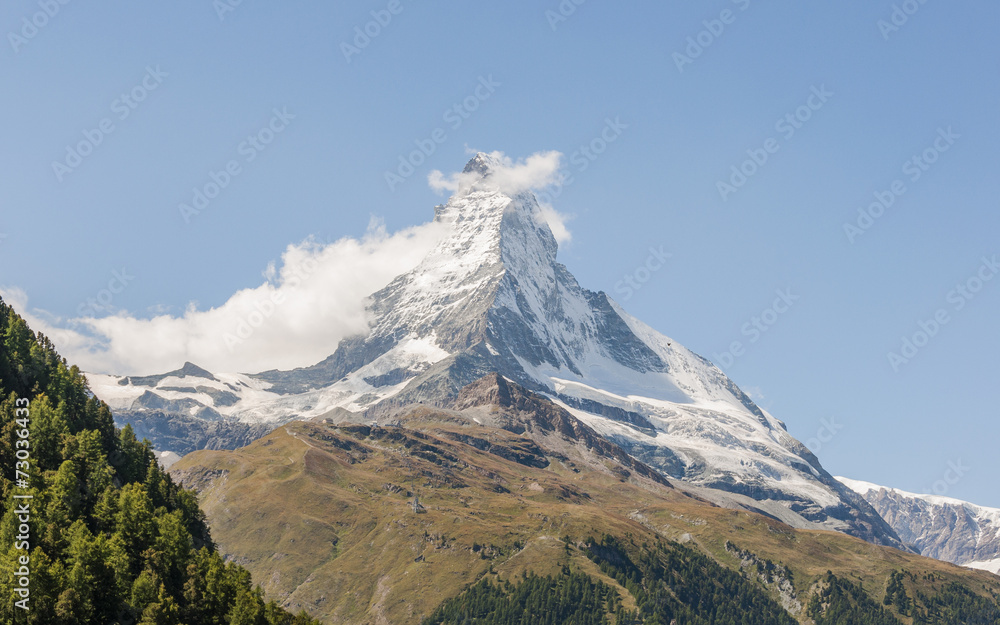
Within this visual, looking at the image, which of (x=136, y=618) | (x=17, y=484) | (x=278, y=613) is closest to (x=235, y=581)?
(x=278, y=613)

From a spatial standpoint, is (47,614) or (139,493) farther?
(139,493)

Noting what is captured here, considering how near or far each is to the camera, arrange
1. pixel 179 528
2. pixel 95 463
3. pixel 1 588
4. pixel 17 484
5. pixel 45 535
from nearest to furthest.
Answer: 1. pixel 1 588
2. pixel 45 535
3. pixel 17 484
4. pixel 179 528
5. pixel 95 463

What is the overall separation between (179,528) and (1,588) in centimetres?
5084

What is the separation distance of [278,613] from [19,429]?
59804 millimetres

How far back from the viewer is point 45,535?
156 metres

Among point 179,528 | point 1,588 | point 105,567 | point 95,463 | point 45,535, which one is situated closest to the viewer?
point 1,588

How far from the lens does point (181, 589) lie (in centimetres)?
16775

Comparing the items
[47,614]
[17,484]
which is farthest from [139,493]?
[47,614]

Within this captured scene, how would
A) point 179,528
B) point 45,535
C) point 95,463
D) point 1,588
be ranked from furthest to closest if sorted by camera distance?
1. point 95,463
2. point 179,528
3. point 45,535
4. point 1,588

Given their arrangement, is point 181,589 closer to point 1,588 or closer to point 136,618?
point 136,618

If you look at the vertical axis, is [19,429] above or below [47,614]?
above

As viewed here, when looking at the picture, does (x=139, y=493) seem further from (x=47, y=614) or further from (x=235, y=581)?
(x=47, y=614)

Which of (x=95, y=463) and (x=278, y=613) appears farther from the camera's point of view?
(x=95, y=463)

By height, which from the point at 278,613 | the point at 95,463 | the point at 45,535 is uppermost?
the point at 95,463
